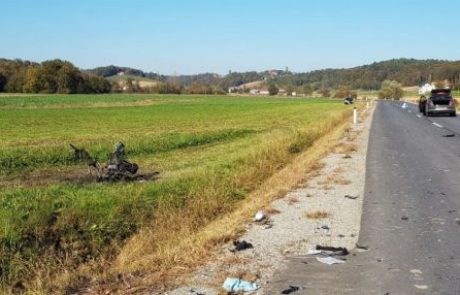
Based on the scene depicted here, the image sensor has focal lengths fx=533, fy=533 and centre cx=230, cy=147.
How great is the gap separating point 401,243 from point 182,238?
309 cm

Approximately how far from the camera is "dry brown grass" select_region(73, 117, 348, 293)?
552 cm

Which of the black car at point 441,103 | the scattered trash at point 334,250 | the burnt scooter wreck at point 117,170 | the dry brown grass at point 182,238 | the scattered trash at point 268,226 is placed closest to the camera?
the dry brown grass at point 182,238

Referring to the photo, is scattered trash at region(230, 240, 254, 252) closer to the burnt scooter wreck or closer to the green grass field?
the green grass field

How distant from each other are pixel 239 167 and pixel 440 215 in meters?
6.27

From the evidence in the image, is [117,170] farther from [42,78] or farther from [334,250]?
[42,78]

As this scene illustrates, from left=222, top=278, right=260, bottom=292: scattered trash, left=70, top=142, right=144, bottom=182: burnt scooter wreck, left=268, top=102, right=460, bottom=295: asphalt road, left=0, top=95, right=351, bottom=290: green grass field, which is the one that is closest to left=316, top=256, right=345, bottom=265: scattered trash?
left=268, top=102, right=460, bottom=295: asphalt road

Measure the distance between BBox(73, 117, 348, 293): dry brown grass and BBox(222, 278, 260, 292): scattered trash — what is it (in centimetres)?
56

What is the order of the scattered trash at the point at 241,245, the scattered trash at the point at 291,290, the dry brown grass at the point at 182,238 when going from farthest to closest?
1. the scattered trash at the point at 241,245
2. the dry brown grass at the point at 182,238
3. the scattered trash at the point at 291,290

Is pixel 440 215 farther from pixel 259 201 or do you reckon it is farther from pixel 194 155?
pixel 194 155

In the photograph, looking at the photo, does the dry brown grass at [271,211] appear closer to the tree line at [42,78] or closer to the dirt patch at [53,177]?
the dirt patch at [53,177]

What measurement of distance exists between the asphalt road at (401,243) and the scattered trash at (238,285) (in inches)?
7.6

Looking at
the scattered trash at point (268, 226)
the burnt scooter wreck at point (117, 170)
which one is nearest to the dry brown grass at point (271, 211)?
the scattered trash at point (268, 226)

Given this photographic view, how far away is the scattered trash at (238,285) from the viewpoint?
193 inches

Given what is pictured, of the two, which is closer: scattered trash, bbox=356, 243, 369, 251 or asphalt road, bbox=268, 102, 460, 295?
asphalt road, bbox=268, 102, 460, 295
